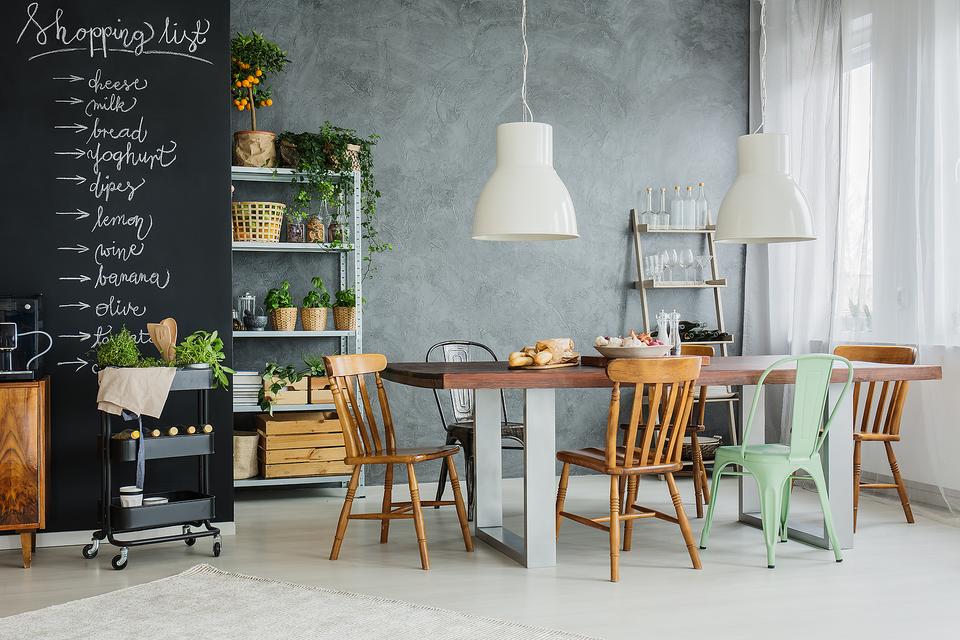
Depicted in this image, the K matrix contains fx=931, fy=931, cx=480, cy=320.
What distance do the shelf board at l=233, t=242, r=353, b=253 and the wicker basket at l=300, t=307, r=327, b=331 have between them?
0.34m

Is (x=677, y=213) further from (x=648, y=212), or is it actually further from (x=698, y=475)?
(x=698, y=475)

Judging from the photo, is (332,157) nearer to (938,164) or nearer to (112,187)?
(112,187)

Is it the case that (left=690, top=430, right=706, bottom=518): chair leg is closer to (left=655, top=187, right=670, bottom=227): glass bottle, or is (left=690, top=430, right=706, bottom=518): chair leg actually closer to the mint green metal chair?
the mint green metal chair

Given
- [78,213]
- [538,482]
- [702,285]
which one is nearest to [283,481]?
[78,213]

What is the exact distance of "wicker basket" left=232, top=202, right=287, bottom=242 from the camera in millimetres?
5184

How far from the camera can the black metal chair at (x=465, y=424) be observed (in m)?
4.65

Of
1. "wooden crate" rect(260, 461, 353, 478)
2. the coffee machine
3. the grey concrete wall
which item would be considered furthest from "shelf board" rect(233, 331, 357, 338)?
the coffee machine

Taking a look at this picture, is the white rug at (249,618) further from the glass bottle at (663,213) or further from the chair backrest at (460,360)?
the glass bottle at (663,213)

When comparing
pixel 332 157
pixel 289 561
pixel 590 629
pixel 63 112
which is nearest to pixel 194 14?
pixel 63 112

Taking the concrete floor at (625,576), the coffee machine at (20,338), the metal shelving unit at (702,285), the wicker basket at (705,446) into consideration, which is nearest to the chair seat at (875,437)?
the concrete floor at (625,576)

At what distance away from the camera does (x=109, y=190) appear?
14.0ft

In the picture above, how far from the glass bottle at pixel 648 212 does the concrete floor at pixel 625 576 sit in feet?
7.23

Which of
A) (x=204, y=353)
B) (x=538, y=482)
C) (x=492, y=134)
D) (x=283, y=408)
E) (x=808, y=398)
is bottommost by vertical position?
(x=538, y=482)

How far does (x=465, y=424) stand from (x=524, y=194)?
156cm
